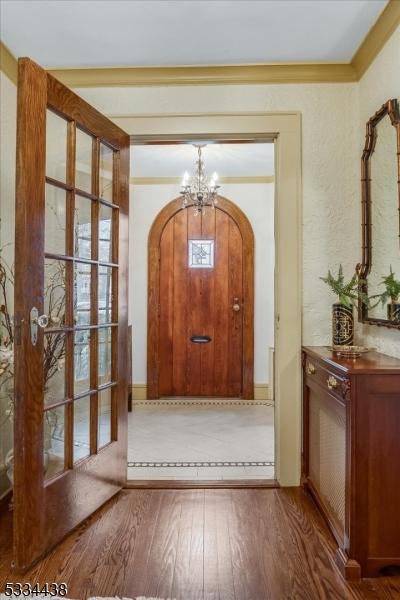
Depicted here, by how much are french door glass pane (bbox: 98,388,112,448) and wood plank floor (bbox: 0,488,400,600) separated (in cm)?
34

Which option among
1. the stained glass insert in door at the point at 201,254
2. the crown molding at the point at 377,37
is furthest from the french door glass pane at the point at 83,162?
the stained glass insert in door at the point at 201,254

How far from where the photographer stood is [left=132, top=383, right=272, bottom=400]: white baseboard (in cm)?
456

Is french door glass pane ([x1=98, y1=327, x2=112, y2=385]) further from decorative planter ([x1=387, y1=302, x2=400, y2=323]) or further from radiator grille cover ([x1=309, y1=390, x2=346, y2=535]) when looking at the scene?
decorative planter ([x1=387, y1=302, x2=400, y2=323])

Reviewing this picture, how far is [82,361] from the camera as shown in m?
2.07

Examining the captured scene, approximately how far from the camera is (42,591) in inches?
60.0

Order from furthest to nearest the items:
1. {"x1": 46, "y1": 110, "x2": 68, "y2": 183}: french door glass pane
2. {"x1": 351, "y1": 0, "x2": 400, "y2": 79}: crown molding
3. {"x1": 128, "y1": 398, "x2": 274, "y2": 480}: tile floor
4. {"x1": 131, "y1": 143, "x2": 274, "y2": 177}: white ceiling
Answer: {"x1": 131, "y1": 143, "x2": 274, "y2": 177}: white ceiling
{"x1": 128, "y1": 398, "x2": 274, "y2": 480}: tile floor
{"x1": 351, "y1": 0, "x2": 400, "y2": 79}: crown molding
{"x1": 46, "y1": 110, "x2": 68, "y2": 183}: french door glass pane

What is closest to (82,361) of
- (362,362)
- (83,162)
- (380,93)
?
(83,162)

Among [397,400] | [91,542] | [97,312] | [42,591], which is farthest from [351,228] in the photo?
[42,591]

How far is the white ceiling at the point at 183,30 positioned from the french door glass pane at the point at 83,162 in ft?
1.93

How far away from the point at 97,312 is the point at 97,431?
2.09 ft

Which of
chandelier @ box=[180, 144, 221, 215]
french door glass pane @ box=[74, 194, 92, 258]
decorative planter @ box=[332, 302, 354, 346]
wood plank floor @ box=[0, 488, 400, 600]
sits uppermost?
chandelier @ box=[180, 144, 221, 215]

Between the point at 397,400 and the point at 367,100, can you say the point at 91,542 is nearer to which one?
the point at 397,400

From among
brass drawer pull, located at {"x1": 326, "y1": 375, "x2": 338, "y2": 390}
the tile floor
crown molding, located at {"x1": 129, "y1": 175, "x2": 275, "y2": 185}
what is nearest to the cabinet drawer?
brass drawer pull, located at {"x1": 326, "y1": 375, "x2": 338, "y2": 390}

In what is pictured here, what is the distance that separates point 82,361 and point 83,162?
102 cm
